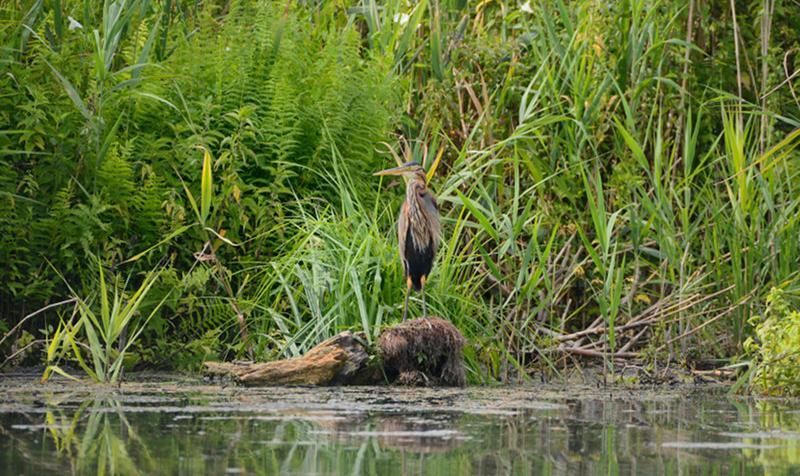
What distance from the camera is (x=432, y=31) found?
7934 millimetres

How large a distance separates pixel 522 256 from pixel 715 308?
1.12m

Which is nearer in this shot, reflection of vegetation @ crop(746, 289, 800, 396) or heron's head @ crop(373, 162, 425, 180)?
reflection of vegetation @ crop(746, 289, 800, 396)

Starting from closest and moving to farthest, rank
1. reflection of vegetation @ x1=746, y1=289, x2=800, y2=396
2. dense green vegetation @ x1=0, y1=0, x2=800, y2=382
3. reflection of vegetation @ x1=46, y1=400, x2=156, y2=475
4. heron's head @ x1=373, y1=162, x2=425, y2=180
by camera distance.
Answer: reflection of vegetation @ x1=46, y1=400, x2=156, y2=475 → reflection of vegetation @ x1=746, y1=289, x2=800, y2=396 → dense green vegetation @ x1=0, y1=0, x2=800, y2=382 → heron's head @ x1=373, y1=162, x2=425, y2=180

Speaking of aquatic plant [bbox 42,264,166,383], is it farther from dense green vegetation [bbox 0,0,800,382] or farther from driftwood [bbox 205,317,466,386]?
driftwood [bbox 205,317,466,386]

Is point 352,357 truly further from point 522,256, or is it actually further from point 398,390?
point 522,256

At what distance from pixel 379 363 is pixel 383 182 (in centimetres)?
212

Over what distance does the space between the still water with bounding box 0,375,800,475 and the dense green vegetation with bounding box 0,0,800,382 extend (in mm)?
652

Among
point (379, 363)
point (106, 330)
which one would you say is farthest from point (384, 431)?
point (106, 330)

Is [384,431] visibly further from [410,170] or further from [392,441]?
[410,170]

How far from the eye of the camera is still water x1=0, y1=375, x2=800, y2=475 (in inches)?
150

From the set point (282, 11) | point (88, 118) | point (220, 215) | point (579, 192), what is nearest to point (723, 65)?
point (579, 192)

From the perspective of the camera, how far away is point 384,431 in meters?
4.54

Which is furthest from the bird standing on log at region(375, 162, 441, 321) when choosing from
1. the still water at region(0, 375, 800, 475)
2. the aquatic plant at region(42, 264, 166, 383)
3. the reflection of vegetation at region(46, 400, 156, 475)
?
the reflection of vegetation at region(46, 400, 156, 475)

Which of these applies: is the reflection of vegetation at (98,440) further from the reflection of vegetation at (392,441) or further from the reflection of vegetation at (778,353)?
the reflection of vegetation at (778,353)
